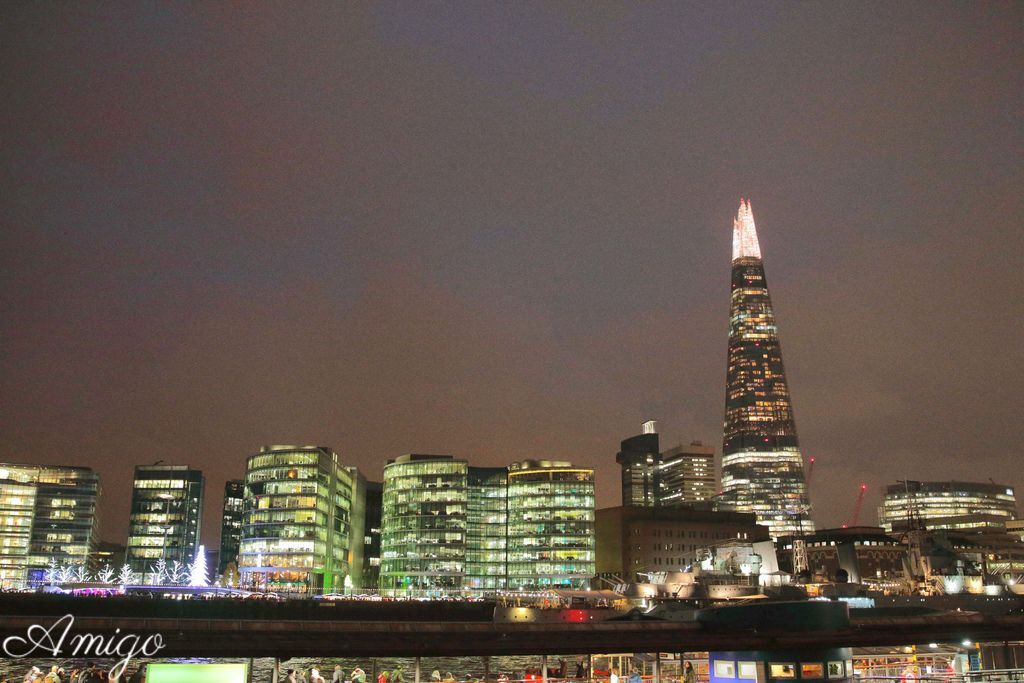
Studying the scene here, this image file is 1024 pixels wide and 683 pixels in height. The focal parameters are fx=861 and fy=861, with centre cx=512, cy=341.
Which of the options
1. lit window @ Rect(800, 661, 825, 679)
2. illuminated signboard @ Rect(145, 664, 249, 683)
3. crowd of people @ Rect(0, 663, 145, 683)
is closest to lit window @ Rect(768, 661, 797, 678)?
lit window @ Rect(800, 661, 825, 679)

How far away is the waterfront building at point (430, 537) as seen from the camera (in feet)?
633

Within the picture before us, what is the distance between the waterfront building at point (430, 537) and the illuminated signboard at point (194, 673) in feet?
545

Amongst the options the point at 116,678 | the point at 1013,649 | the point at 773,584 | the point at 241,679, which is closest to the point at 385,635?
the point at 241,679

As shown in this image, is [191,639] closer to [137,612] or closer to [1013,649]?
[1013,649]

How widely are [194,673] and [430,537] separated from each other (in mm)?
169395

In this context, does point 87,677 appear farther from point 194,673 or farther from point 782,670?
point 782,670

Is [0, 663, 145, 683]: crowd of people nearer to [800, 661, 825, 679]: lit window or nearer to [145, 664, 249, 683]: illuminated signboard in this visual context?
[145, 664, 249, 683]: illuminated signboard

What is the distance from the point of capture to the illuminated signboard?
2842 cm

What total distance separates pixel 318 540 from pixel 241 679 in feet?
509

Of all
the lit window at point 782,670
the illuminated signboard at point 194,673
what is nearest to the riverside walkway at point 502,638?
the illuminated signboard at point 194,673

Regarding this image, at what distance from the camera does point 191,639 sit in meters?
31.3

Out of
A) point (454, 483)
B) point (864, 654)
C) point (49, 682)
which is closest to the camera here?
point (49, 682)

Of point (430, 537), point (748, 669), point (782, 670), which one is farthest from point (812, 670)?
point (430, 537)

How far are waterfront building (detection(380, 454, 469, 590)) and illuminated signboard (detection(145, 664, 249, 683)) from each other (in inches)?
6540
